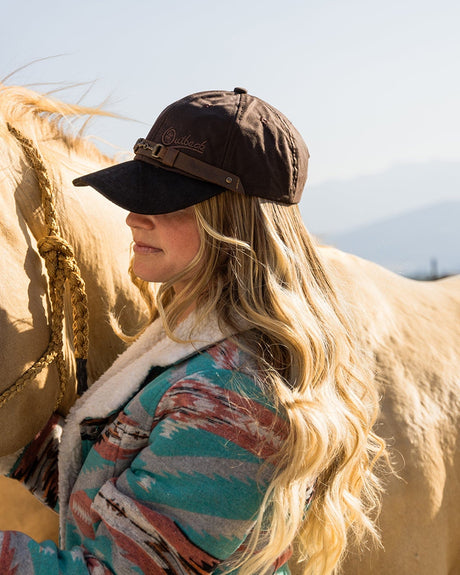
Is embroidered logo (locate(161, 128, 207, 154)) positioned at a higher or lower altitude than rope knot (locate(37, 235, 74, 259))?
higher

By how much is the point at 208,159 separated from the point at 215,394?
0.39 meters

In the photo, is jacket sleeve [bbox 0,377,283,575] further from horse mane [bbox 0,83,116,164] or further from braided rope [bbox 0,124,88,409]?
horse mane [bbox 0,83,116,164]

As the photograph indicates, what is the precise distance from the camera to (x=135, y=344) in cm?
129

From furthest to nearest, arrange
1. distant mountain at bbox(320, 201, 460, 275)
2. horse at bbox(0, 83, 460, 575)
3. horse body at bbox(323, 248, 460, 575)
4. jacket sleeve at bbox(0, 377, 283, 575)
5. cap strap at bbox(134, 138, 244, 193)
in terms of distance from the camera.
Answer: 1. distant mountain at bbox(320, 201, 460, 275)
2. horse body at bbox(323, 248, 460, 575)
3. horse at bbox(0, 83, 460, 575)
4. cap strap at bbox(134, 138, 244, 193)
5. jacket sleeve at bbox(0, 377, 283, 575)

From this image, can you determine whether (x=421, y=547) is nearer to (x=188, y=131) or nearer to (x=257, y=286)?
(x=257, y=286)

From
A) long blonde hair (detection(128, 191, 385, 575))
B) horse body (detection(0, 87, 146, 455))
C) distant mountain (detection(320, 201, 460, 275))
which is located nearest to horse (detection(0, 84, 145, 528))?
horse body (detection(0, 87, 146, 455))

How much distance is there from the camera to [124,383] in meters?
1.19

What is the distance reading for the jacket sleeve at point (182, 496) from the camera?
3.19 feet

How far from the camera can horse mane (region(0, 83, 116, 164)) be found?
1.38 m

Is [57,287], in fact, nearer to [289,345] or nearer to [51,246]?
[51,246]

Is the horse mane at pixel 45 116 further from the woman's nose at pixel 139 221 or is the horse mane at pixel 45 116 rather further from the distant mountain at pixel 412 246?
the distant mountain at pixel 412 246

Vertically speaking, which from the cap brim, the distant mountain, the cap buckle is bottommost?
the distant mountain

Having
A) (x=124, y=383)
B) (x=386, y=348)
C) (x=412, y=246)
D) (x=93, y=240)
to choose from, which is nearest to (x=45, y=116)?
(x=93, y=240)

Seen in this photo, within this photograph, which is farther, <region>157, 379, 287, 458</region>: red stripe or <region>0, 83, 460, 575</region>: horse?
<region>0, 83, 460, 575</region>: horse
